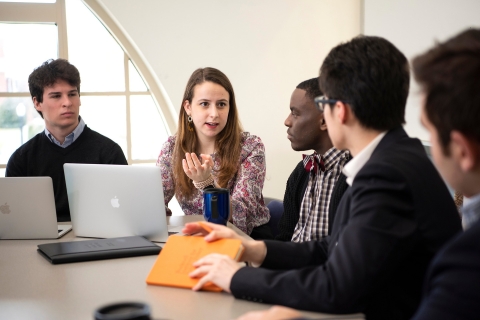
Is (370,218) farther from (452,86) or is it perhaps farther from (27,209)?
(27,209)

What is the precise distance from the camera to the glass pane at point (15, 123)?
414cm

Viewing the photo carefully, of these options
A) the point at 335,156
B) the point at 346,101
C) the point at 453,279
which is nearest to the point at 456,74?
the point at 453,279

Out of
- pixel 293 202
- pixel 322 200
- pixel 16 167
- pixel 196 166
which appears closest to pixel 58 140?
pixel 16 167

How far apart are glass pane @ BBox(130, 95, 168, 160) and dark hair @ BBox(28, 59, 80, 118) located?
4.85 feet

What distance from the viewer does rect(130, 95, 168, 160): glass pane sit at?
14.3 ft

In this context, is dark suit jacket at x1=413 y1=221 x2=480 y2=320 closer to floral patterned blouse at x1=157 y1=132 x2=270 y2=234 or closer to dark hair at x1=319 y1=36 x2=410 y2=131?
dark hair at x1=319 y1=36 x2=410 y2=131

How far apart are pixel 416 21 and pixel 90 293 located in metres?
2.80

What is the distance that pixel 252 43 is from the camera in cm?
409

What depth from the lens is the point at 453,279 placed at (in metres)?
0.94

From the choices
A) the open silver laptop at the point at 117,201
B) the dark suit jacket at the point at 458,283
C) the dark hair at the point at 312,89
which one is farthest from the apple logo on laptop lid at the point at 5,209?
the dark suit jacket at the point at 458,283

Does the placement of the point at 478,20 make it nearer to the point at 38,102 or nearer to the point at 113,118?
the point at 38,102

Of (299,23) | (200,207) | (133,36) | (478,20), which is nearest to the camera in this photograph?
(200,207)

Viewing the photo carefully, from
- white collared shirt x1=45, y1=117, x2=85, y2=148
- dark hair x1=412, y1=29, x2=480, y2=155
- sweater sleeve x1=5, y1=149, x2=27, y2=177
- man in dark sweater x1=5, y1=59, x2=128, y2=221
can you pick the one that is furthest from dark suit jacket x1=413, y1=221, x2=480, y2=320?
sweater sleeve x1=5, y1=149, x2=27, y2=177

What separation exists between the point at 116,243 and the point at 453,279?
1209 mm
